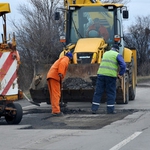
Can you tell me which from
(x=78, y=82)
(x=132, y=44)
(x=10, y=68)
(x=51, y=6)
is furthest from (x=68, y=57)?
(x=132, y=44)

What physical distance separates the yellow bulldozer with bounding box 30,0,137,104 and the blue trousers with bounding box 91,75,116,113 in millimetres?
633

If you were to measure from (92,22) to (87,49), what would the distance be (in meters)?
1.39

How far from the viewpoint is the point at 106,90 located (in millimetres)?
14297

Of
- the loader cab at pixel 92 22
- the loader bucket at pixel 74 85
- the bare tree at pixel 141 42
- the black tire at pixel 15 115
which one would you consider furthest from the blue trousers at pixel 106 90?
the bare tree at pixel 141 42

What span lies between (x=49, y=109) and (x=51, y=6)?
1726 centimetres

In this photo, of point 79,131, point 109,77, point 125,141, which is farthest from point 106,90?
point 125,141

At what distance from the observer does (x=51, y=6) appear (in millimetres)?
32125

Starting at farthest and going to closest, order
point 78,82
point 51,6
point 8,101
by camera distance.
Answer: point 51,6 < point 78,82 < point 8,101

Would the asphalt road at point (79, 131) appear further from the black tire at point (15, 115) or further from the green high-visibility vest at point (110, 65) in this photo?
the green high-visibility vest at point (110, 65)

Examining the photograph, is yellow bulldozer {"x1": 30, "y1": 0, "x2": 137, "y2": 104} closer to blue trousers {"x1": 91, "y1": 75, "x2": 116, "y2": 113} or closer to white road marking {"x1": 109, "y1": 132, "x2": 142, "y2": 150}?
blue trousers {"x1": 91, "y1": 75, "x2": 116, "y2": 113}

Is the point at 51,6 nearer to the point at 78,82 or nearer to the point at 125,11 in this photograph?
the point at 125,11

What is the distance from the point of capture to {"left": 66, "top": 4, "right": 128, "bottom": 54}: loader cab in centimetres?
1703

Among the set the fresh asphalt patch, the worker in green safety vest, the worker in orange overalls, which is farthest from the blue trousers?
the worker in orange overalls

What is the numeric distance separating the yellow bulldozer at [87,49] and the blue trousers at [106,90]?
0.63 metres
